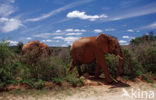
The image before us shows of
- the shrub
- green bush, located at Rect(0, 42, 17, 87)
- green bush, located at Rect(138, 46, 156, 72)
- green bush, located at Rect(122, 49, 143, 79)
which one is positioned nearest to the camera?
green bush, located at Rect(0, 42, 17, 87)

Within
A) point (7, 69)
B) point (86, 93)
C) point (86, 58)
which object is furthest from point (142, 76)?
point (7, 69)

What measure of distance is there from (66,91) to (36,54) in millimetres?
3259

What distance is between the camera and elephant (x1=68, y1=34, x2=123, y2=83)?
8727mm

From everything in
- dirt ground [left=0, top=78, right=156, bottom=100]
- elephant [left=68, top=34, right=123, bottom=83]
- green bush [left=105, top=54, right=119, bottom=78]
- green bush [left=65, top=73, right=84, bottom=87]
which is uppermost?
elephant [left=68, top=34, right=123, bottom=83]

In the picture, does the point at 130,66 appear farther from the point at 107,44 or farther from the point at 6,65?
the point at 6,65

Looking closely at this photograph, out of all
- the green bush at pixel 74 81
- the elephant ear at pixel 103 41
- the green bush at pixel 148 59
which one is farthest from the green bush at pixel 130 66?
the green bush at pixel 74 81

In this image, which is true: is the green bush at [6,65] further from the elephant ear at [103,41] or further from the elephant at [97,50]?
the elephant ear at [103,41]

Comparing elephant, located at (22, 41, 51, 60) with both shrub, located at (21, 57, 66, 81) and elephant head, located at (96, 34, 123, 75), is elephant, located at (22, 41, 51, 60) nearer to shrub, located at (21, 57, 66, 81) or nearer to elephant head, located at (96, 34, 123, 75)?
shrub, located at (21, 57, 66, 81)

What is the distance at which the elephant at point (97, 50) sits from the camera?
28.6 ft

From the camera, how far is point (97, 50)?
898 cm

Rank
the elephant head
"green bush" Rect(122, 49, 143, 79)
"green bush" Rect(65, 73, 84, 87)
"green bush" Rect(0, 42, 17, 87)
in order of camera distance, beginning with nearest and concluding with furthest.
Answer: "green bush" Rect(0, 42, 17, 87), "green bush" Rect(65, 73, 84, 87), the elephant head, "green bush" Rect(122, 49, 143, 79)

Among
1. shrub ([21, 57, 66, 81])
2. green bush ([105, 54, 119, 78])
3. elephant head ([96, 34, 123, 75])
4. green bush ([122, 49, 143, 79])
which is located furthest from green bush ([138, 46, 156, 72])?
shrub ([21, 57, 66, 81])

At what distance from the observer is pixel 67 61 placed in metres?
14.4

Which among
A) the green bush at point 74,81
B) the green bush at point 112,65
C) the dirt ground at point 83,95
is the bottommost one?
the dirt ground at point 83,95
